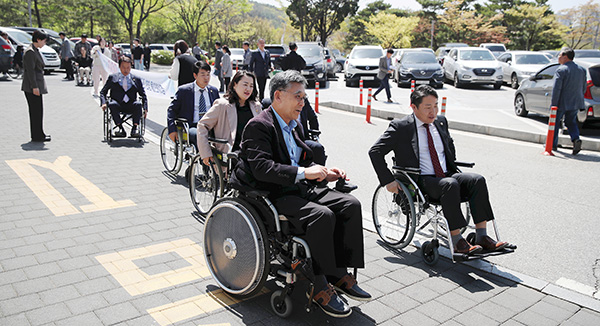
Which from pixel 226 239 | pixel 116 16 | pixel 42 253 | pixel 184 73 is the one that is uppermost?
pixel 116 16

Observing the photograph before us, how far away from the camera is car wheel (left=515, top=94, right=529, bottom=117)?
14024mm

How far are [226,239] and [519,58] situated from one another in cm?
2161

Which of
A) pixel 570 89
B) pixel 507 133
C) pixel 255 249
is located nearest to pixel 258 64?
pixel 507 133

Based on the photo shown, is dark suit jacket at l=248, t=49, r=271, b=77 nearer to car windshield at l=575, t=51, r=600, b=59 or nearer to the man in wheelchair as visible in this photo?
the man in wheelchair

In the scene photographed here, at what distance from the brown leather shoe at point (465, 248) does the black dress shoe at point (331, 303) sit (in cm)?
141

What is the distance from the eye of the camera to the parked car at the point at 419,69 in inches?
826

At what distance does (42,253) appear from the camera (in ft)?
15.4

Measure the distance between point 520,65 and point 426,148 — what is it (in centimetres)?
1923

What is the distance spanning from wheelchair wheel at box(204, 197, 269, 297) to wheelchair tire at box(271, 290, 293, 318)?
0.14 meters

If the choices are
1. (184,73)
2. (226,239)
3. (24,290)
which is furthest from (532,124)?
(24,290)

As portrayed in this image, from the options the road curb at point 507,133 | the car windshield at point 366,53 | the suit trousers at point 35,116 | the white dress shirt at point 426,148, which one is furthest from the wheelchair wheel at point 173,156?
the car windshield at point 366,53

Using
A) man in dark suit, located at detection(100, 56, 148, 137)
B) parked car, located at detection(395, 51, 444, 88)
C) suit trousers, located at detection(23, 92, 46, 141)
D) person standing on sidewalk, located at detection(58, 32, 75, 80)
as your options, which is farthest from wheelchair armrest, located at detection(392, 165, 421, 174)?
person standing on sidewalk, located at detection(58, 32, 75, 80)

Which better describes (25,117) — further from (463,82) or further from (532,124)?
(463,82)

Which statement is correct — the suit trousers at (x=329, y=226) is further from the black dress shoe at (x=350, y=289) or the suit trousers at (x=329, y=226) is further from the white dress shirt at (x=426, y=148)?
the white dress shirt at (x=426, y=148)
